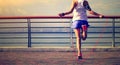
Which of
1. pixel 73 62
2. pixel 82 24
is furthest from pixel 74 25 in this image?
pixel 73 62

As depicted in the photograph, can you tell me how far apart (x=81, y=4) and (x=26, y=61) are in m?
1.84

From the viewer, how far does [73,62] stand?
729 cm

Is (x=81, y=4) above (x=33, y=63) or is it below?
above

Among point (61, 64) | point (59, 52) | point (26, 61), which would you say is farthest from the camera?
point (59, 52)

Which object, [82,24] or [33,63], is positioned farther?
[82,24]

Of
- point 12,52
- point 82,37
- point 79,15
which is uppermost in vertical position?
point 79,15

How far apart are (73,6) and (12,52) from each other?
2.69 meters

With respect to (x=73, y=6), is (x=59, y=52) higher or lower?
lower

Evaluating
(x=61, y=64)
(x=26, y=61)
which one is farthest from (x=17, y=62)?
(x=61, y=64)

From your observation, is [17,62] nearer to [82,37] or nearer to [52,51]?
[82,37]

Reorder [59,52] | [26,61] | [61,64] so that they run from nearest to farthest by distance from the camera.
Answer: [61,64]
[26,61]
[59,52]

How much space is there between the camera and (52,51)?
31.5 feet

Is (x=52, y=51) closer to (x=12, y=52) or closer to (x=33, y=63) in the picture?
(x=12, y=52)

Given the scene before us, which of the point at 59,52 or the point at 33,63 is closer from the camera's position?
the point at 33,63
